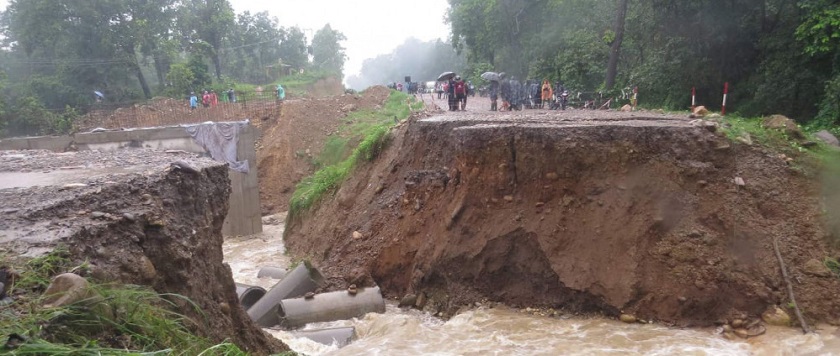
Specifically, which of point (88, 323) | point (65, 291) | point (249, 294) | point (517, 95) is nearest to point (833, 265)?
point (249, 294)

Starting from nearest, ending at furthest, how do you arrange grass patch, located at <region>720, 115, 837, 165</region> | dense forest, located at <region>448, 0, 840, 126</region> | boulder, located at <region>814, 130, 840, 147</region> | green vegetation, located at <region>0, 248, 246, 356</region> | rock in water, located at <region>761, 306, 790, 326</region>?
green vegetation, located at <region>0, 248, 246, 356</region>
rock in water, located at <region>761, 306, 790, 326</region>
grass patch, located at <region>720, 115, 837, 165</region>
boulder, located at <region>814, 130, 840, 147</region>
dense forest, located at <region>448, 0, 840, 126</region>

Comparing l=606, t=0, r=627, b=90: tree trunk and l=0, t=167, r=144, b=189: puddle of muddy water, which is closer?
l=0, t=167, r=144, b=189: puddle of muddy water

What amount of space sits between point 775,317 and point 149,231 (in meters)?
9.09

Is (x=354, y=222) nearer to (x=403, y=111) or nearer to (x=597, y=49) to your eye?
(x=403, y=111)

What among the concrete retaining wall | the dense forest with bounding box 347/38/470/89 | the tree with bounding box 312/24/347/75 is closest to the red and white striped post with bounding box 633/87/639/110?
the concrete retaining wall

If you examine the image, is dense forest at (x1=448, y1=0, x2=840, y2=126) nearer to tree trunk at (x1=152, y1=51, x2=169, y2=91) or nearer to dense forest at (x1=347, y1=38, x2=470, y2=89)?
tree trunk at (x1=152, y1=51, x2=169, y2=91)

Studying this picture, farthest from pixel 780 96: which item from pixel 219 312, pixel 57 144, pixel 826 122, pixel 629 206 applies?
pixel 57 144

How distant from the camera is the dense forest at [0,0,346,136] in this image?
118 feet

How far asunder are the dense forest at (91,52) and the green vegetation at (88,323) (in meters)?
36.6

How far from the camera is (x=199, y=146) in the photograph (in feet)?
65.6

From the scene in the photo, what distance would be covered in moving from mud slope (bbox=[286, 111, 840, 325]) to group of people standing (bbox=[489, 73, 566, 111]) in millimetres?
9197

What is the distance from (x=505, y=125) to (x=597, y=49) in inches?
796

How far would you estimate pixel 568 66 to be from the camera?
95.3 feet

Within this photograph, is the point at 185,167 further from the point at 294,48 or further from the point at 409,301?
the point at 294,48
